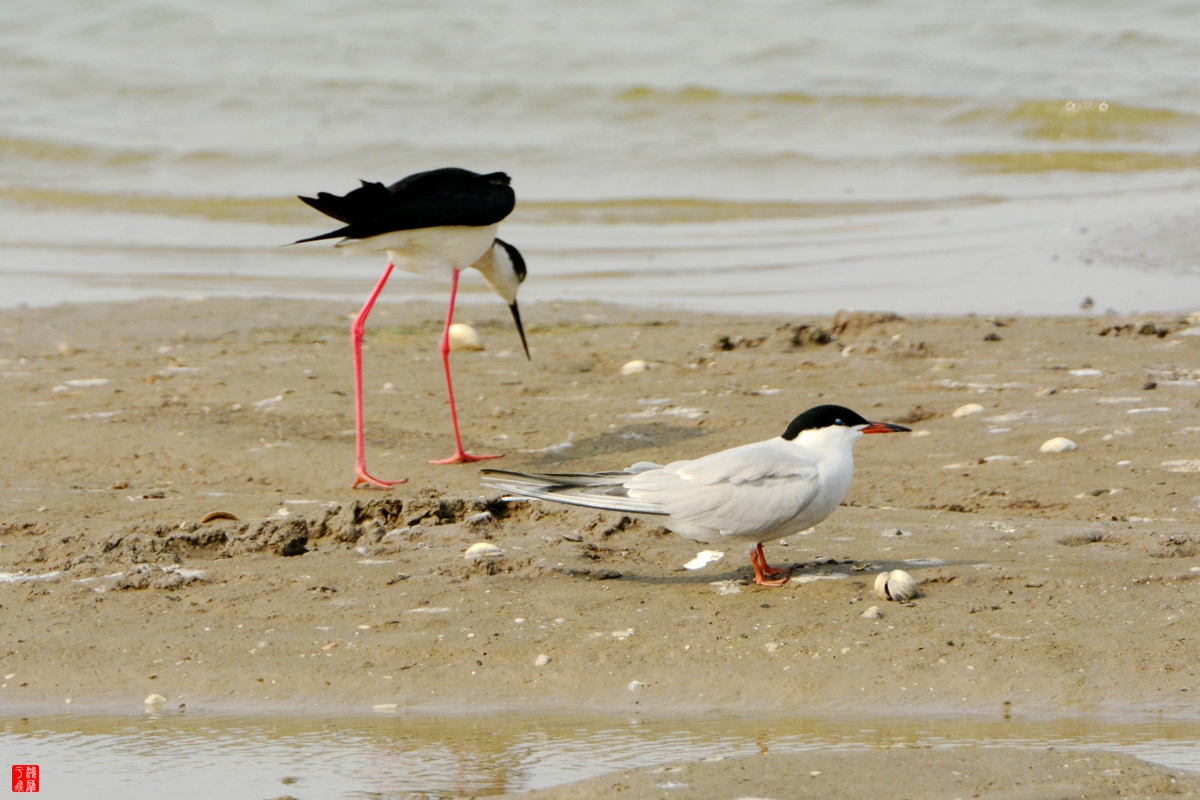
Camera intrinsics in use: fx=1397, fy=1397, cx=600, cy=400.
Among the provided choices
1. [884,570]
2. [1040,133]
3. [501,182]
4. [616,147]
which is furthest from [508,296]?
[1040,133]

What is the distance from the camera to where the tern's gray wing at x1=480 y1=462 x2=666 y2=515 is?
4305mm

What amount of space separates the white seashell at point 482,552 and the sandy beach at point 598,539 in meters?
0.03

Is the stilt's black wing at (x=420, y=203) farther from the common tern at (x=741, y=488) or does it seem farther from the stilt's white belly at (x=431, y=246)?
the common tern at (x=741, y=488)

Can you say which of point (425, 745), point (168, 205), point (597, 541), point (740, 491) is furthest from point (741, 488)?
point (168, 205)

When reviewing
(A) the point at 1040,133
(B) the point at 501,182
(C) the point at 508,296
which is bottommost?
(C) the point at 508,296

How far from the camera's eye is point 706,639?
3949 millimetres

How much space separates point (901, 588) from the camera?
4.14 m

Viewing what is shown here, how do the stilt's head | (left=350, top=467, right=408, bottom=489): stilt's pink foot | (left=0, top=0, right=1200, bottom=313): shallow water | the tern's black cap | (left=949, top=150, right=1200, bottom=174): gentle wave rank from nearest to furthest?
1. the tern's black cap
2. (left=350, top=467, right=408, bottom=489): stilt's pink foot
3. the stilt's head
4. (left=0, top=0, right=1200, bottom=313): shallow water
5. (left=949, top=150, right=1200, bottom=174): gentle wave

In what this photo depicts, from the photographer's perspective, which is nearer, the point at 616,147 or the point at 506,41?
the point at 616,147

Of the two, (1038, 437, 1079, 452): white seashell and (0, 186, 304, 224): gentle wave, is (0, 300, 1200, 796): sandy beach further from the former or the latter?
(0, 186, 304, 224): gentle wave

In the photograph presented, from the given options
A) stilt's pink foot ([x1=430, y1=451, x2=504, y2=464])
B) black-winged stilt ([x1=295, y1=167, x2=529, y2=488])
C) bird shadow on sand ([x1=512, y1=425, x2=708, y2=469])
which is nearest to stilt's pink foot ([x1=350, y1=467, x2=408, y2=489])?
black-winged stilt ([x1=295, y1=167, x2=529, y2=488])

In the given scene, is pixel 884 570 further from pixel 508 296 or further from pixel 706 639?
pixel 508 296

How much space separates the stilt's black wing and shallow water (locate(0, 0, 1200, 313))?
3.16 metres

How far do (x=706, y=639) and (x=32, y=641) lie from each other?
1.96 meters
